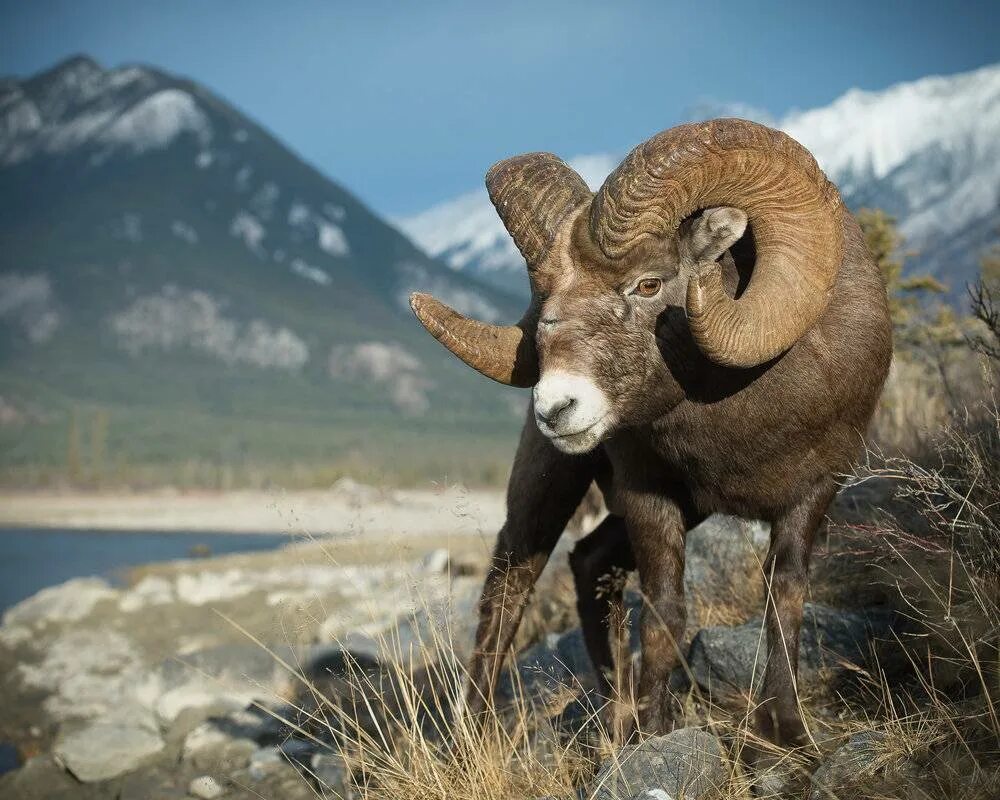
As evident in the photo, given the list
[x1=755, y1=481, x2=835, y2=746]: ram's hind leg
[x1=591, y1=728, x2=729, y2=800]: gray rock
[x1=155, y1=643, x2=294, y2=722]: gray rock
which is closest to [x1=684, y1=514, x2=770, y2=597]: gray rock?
[x1=755, y1=481, x2=835, y2=746]: ram's hind leg

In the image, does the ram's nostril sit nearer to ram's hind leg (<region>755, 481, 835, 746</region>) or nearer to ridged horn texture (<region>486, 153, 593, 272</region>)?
ridged horn texture (<region>486, 153, 593, 272</region>)

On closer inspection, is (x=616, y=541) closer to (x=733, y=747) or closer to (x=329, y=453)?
(x=733, y=747)

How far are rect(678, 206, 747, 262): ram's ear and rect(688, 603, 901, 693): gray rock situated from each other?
194 centimetres

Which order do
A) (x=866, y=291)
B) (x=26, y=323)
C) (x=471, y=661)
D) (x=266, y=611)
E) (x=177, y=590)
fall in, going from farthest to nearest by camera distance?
(x=26, y=323)
(x=177, y=590)
(x=266, y=611)
(x=471, y=661)
(x=866, y=291)

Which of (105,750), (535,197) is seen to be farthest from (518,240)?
(105,750)

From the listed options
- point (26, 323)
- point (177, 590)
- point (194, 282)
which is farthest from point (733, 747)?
point (194, 282)

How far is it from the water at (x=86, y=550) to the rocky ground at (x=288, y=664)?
5.35 metres

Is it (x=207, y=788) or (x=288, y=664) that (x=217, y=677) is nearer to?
(x=288, y=664)

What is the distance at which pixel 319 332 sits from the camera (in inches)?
7490

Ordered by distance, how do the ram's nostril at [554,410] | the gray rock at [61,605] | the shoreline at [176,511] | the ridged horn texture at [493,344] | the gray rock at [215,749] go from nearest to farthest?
the ram's nostril at [554,410]
the ridged horn texture at [493,344]
the gray rock at [215,749]
the gray rock at [61,605]
the shoreline at [176,511]

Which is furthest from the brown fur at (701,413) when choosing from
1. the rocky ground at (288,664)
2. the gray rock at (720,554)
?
the gray rock at (720,554)

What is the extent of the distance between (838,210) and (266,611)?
14291 mm

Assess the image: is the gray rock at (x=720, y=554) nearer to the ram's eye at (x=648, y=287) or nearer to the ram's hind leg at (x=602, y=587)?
the ram's hind leg at (x=602, y=587)

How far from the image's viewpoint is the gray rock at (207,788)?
28.4 feet
